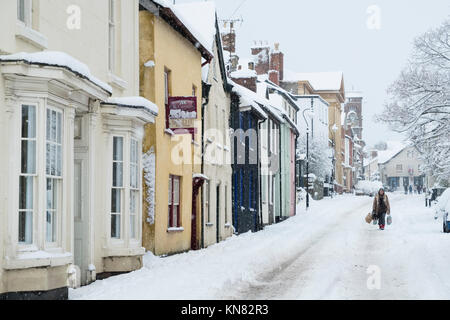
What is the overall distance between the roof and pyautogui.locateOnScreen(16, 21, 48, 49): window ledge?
6456mm

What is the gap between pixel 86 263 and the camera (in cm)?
1354

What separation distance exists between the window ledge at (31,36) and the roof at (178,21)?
21.2ft

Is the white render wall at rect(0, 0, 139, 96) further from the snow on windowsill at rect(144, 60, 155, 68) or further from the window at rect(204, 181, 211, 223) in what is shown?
the window at rect(204, 181, 211, 223)

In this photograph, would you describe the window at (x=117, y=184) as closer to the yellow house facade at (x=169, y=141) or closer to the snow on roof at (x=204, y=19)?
the yellow house facade at (x=169, y=141)

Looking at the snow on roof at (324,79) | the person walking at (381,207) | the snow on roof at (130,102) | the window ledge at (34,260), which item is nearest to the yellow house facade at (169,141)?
the snow on roof at (130,102)

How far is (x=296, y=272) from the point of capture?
15094 millimetres

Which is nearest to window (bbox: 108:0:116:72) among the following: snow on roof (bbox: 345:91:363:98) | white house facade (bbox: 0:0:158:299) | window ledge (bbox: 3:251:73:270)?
white house facade (bbox: 0:0:158:299)

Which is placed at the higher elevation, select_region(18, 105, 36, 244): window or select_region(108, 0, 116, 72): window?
select_region(108, 0, 116, 72): window

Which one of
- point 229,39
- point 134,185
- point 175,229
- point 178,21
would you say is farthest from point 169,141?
point 229,39

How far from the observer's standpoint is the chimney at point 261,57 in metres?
→ 64.4

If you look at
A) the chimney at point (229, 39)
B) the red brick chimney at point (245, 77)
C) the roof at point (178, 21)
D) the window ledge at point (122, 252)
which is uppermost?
the chimney at point (229, 39)

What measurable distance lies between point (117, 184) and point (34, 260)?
463cm

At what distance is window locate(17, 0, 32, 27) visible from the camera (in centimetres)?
1107

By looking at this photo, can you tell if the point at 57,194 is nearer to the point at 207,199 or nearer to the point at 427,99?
the point at 207,199
